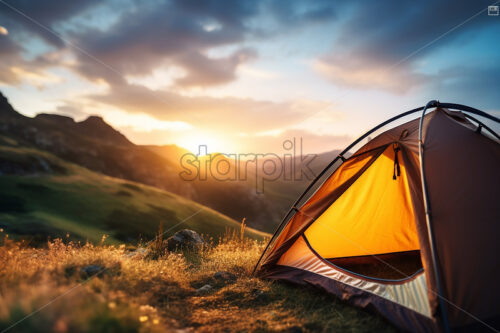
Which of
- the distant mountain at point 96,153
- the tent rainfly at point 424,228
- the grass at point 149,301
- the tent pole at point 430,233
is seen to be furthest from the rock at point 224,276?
the distant mountain at point 96,153

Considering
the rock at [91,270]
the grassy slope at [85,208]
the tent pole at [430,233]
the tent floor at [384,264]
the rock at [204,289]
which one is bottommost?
the grassy slope at [85,208]

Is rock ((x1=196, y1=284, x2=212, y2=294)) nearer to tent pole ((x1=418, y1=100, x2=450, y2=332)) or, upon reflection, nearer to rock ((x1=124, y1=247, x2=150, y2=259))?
rock ((x1=124, y1=247, x2=150, y2=259))

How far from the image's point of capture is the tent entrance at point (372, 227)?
6996mm

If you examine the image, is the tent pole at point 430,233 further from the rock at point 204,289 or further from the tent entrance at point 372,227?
the rock at point 204,289

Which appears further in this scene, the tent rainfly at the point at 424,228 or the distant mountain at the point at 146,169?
the distant mountain at the point at 146,169

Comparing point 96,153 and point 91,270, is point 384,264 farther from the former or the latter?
point 96,153

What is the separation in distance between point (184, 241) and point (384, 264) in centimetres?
601

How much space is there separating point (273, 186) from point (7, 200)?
359 feet

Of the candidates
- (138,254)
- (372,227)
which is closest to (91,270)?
(138,254)

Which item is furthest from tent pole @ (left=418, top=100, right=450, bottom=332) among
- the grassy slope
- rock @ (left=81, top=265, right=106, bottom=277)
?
the grassy slope

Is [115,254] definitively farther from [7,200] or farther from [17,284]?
[7,200]

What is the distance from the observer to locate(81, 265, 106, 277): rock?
17.5 feet

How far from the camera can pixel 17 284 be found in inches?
175

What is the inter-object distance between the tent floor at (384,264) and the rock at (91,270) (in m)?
5.35
